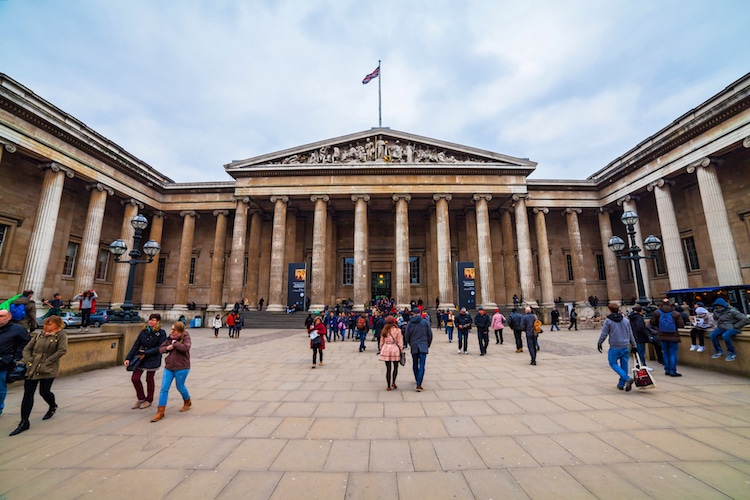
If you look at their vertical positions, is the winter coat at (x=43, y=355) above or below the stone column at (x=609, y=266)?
below

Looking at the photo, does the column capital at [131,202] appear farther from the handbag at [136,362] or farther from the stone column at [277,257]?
the handbag at [136,362]

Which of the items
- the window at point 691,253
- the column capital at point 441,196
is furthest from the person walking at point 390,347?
the window at point 691,253

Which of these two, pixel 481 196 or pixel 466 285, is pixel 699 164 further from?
pixel 466 285

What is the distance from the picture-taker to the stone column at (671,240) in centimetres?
2036

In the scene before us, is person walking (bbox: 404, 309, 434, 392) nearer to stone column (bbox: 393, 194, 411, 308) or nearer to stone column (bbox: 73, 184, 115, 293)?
stone column (bbox: 393, 194, 411, 308)

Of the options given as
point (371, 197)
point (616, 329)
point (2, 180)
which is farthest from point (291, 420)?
point (2, 180)

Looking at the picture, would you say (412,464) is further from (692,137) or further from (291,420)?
(692,137)

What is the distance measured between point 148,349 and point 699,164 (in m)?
28.2

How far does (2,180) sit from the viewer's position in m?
19.2

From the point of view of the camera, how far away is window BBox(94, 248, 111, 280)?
25.3 m

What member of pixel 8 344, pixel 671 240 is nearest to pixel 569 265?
pixel 671 240

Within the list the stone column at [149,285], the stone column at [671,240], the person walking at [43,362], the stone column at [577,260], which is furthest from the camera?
the stone column at [149,285]

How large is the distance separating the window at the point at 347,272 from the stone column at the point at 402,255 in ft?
23.4

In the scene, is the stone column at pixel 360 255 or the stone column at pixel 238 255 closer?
the stone column at pixel 360 255
